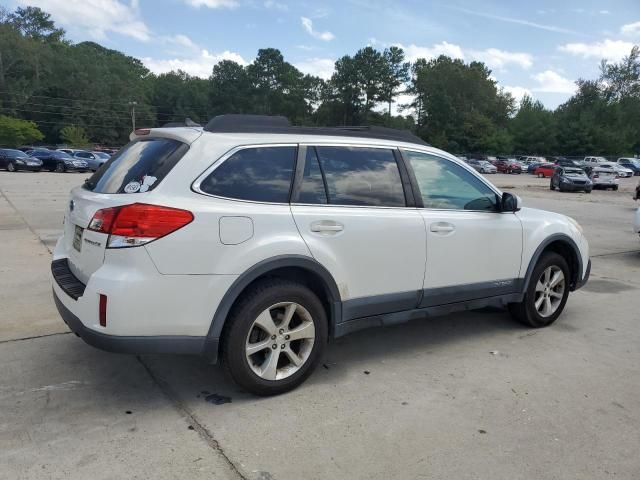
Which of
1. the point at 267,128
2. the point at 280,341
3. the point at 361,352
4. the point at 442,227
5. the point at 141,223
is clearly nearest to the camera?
the point at 141,223

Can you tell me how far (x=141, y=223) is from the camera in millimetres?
2988

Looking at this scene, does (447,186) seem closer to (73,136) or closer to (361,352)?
(361,352)

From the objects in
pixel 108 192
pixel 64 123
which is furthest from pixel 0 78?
pixel 108 192

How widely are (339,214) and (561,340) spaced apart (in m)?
2.53

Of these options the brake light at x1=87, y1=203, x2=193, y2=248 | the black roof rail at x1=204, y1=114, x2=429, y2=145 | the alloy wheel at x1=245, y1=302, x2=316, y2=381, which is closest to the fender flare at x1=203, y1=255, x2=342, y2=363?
the alloy wheel at x1=245, y1=302, x2=316, y2=381

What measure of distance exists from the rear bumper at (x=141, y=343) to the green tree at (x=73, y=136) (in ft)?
277

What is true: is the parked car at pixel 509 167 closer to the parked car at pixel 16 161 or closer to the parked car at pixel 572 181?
the parked car at pixel 572 181

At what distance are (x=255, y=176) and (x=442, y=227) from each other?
155cm

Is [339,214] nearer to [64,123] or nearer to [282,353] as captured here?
[282,353]

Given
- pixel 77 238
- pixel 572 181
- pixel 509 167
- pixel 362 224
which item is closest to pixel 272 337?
pixel 362 224

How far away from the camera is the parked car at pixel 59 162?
34250 mm

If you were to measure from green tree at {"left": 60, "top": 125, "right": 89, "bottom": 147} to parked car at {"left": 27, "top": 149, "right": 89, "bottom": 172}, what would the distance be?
1914 inches

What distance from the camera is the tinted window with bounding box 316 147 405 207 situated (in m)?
3.73

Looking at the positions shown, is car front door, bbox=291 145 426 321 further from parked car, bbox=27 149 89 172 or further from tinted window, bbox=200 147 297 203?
parked car, bbox=27 149 89 172
